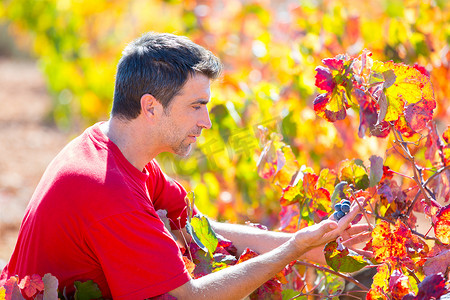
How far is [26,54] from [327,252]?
39.4 ft

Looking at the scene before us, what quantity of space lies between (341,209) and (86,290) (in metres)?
0.74

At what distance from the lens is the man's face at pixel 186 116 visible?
1987mm

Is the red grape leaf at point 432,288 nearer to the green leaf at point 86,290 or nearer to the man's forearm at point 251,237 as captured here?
the man's forearm at point 251,237

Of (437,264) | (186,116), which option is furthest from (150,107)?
(437,264)

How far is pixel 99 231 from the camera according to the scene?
1712mm

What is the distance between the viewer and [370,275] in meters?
2.52

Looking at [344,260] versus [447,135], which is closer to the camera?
[344,260]

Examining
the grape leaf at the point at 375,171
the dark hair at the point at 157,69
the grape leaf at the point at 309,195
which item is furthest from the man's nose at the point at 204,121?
the grape leaf at the point at 375,171

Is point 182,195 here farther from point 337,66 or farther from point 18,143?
point 18,143

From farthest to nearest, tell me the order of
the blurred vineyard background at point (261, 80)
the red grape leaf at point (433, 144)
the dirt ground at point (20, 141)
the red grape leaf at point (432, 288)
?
the dirt ground at point (20, 141) < the blurred vineyard background at point (261, 80) < the red grape leaf at point (433, 144) < the red grape leaf at point (432, 288)

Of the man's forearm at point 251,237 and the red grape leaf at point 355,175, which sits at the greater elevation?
the red grape leaf at point 355,175

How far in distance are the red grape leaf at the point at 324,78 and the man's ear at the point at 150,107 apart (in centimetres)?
53

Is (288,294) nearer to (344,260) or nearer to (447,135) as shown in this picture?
Answer: (344,260)

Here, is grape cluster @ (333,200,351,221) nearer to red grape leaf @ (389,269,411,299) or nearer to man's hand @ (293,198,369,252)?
man's hand @ (293,198,369,252)
